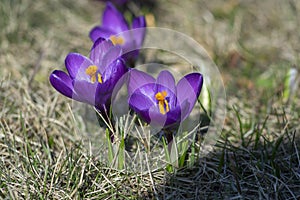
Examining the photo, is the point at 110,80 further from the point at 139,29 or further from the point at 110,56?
the point at 139,29

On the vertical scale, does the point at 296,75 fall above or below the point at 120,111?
above

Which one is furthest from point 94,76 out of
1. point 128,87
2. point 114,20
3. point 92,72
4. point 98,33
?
point 114,20

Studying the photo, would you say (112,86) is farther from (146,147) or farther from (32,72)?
(32,72)

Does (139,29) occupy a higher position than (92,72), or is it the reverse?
(139,29)

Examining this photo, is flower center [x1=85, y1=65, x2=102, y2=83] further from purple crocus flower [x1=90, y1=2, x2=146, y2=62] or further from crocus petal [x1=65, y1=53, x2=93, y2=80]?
purple crocus flower [x1=90, y1=2, x2=146, y2=62]

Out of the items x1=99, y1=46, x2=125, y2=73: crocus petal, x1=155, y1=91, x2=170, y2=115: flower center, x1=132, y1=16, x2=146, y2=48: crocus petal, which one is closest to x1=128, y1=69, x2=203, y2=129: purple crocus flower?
x1=155, y1=91, x2=170, y2=115: flower center

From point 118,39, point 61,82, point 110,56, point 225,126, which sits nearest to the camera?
point 61,82

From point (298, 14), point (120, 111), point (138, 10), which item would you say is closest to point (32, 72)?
point (120, 111)
